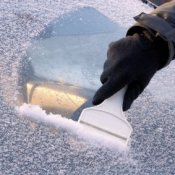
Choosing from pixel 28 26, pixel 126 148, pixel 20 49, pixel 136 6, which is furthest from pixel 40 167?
pixel 136 6

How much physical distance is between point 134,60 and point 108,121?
25 centimetres

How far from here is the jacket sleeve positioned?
1.21 metres

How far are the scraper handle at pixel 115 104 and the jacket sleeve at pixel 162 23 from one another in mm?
184

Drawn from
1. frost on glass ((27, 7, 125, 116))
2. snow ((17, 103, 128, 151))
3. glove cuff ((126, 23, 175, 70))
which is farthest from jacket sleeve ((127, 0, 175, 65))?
frost on glass ((27, 7, 125, 116))

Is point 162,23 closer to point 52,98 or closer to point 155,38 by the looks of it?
point 155,38

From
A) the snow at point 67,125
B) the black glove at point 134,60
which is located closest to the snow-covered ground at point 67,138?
the snow at point 67,125

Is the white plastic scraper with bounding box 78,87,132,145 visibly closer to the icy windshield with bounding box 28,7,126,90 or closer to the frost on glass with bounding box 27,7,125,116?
the frost on glass with bounding box 27,7,125,116

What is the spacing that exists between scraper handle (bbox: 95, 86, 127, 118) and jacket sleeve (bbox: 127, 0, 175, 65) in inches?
7.2

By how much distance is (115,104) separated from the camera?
1415 mm

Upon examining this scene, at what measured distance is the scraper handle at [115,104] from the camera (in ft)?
4.54

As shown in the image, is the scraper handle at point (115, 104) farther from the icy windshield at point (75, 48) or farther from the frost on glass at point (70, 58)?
the icy windshield at point (75, 48)

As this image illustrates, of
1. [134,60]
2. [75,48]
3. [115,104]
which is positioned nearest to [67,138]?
[115,104]

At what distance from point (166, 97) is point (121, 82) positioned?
54 centimetres

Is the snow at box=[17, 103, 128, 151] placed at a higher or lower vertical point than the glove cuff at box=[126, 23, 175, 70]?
lower
